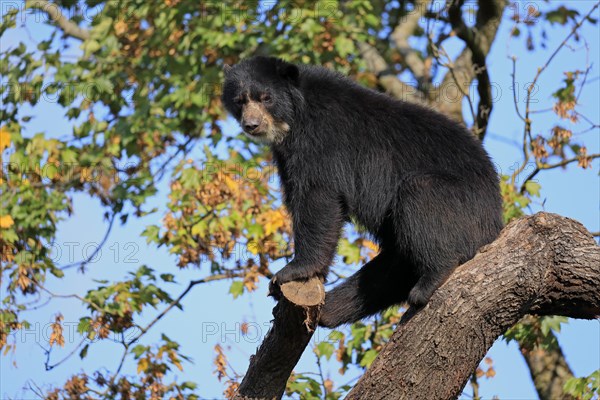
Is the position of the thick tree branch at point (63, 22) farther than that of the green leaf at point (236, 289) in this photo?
Yes

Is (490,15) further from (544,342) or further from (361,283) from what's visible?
(361,283)

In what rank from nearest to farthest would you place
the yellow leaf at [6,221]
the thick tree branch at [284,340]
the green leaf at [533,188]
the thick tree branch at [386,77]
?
1. the thick tree branch at [284,340]
2. the green leaf at [533,188]
3. the yellow leaf at [6,221]
4. the thick tree branch at [386,77]

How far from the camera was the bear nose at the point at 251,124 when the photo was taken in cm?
641

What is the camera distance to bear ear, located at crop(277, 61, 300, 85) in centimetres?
639

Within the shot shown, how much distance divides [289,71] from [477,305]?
7.58 ft

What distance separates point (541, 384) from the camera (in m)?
10.4

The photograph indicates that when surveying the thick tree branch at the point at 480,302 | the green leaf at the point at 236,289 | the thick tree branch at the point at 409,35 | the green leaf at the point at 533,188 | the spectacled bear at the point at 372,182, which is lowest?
the thick tree branch at the point at 480,302

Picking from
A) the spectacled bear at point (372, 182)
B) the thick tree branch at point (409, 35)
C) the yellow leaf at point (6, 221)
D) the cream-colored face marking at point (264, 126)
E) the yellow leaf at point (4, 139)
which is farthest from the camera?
the thick tree branch at point (409, 35)

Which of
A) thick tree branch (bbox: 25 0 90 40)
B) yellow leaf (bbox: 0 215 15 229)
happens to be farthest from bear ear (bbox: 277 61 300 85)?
thick tree branch (bbox: 25 0 90 40)

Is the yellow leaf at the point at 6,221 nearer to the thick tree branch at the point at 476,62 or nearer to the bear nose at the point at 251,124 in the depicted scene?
the bear nose at the point at 251,124

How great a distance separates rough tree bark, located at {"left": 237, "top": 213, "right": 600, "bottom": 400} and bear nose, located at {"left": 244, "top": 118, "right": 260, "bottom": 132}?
1679 mm

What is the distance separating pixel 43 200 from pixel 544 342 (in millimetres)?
5881

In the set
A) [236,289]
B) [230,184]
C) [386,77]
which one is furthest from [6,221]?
[386,77]

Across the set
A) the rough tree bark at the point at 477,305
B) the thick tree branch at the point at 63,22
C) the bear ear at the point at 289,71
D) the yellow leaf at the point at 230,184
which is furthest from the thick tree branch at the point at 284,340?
the thick tree branch at the point at 63,22
